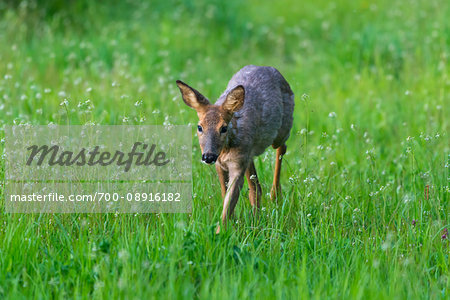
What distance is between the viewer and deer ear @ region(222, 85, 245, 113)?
18.1 feet

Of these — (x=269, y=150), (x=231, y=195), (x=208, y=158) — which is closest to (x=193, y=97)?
(x=208, y=158)

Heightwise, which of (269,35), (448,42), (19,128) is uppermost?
(269,35)

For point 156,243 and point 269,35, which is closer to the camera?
point 156,243

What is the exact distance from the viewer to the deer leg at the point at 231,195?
18.0 feet

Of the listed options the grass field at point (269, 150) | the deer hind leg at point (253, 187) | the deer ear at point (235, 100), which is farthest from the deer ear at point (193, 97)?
the deer hind leg at point (253, 187)

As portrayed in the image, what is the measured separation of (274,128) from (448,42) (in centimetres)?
590

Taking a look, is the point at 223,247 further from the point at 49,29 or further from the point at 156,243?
the point at 49,29

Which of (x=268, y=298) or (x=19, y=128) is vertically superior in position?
(x=19, y=128)

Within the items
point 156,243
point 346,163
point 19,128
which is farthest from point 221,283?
point 346,163

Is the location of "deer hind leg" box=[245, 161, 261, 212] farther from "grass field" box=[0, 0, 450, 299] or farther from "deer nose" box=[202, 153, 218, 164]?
"deer nose" box=[202, 153, 218, 164]

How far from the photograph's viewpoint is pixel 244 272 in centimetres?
477

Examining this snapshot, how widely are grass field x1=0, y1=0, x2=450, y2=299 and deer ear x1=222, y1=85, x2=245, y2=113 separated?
0.73 metres

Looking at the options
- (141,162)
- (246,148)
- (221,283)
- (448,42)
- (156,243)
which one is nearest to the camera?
(221,283)

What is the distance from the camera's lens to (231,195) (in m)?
5.59
